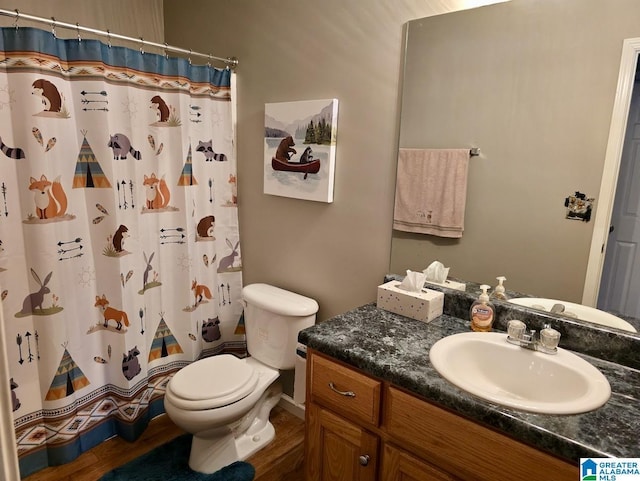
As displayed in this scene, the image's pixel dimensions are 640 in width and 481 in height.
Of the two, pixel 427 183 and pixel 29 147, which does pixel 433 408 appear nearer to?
pixel 427 183

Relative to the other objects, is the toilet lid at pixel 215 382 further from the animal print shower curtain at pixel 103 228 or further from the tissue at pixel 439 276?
the tissue at pixel 439 276

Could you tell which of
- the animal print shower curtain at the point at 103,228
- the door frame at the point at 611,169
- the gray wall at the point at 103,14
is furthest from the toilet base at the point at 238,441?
the gray wall at the point at 103,14

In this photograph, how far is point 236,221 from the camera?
248cm

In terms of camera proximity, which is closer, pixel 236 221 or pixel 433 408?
pixel 433 408

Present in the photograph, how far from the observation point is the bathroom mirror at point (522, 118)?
1.32m

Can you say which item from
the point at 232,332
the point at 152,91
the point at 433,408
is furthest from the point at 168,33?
the point at 433,408

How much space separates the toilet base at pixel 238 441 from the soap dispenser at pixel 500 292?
1.29 m

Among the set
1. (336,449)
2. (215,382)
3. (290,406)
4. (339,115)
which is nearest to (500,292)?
(336,449)

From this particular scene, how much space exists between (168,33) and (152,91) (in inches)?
34.2

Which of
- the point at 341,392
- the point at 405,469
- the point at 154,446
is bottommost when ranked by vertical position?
the point at 154,446

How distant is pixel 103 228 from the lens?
198 cm

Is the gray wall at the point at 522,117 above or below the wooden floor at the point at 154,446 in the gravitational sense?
above

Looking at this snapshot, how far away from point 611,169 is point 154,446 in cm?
229

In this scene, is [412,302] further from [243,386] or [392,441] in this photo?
[243,386]
